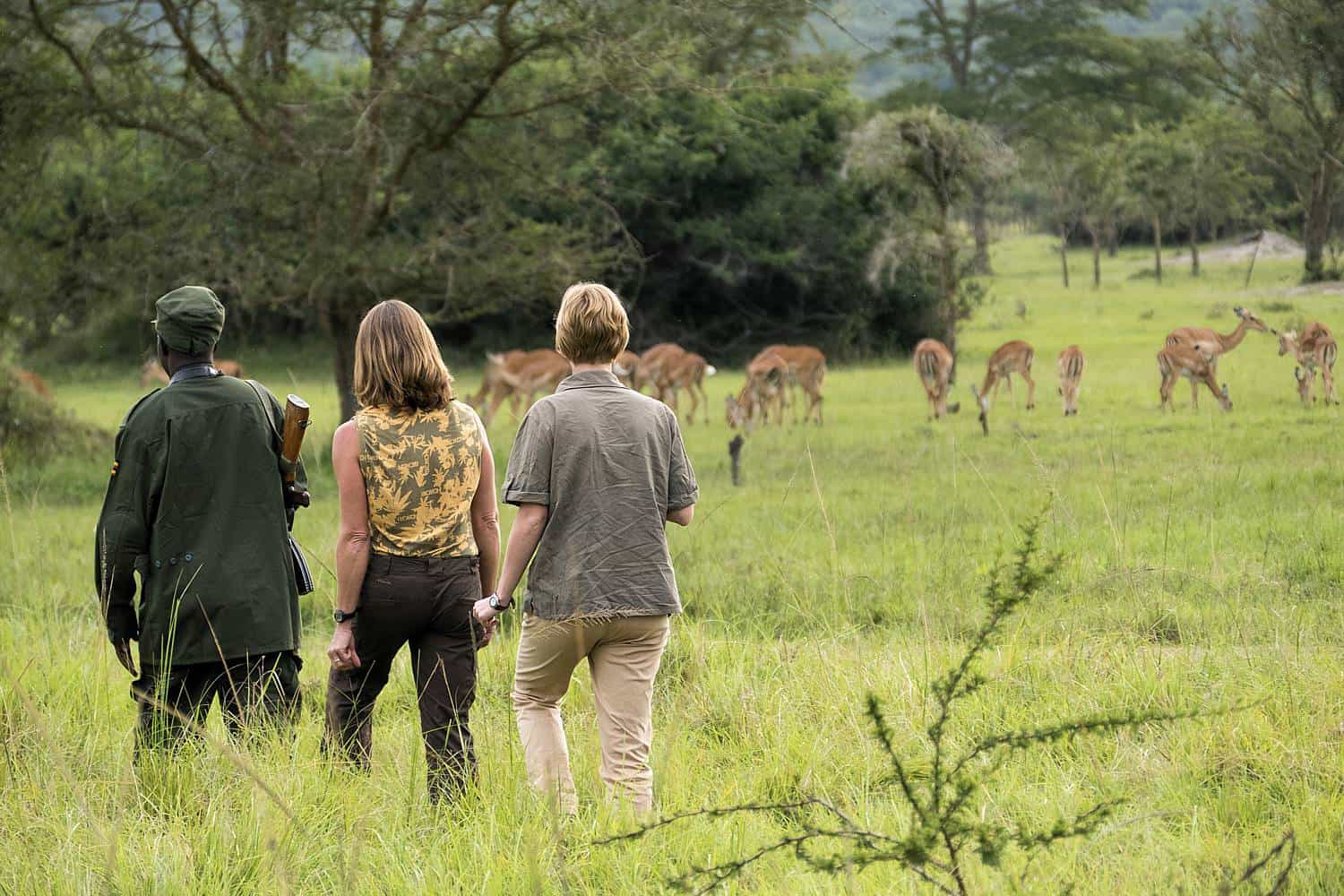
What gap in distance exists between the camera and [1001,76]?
172ft

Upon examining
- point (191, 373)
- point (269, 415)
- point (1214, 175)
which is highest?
point (1214, 175)

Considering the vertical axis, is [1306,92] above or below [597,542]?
above

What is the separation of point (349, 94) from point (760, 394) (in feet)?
25.6

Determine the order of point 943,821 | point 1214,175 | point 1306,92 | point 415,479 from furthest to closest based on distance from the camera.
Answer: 1. point 1214,175
2. point 1306,92
3. point 415,479
4. point 943,821

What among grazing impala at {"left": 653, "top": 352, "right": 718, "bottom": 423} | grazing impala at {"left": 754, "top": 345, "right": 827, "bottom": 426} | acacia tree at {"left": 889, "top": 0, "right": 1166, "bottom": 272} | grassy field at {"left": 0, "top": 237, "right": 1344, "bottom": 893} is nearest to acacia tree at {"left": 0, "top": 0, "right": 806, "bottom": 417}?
grassy field at {"left": 0, "top": 237, "right": 1344, "bottom": 893}

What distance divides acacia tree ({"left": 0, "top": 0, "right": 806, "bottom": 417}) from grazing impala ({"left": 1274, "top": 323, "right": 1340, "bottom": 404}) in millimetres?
6145

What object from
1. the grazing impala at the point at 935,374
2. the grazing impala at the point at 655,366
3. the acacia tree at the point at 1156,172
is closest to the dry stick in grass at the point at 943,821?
the grazing impala at the point at 935,374

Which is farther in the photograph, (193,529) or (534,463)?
(193,529)

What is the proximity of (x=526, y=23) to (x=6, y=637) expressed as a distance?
27.7 ft

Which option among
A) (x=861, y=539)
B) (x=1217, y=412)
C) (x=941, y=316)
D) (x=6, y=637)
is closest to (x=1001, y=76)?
(x=941, y=316)

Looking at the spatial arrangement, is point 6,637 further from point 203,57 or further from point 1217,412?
point 1217,412

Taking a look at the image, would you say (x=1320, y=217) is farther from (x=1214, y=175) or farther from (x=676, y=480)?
(x=1214, y=175)

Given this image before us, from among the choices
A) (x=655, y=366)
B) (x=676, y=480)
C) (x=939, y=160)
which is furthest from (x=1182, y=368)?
(x=676, y=480)

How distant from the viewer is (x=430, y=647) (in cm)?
420
